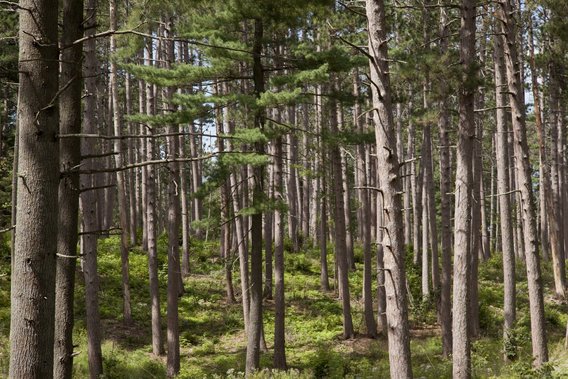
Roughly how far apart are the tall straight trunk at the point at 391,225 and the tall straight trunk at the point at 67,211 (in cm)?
444

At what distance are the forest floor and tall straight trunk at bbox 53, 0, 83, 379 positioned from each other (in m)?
6.77

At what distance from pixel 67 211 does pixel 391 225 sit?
15.5 feet

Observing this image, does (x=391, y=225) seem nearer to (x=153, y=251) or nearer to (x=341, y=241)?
(x=153, y=251)

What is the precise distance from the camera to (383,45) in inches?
355

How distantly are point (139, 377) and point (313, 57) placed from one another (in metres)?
8.73

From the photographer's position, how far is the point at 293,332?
760 inches

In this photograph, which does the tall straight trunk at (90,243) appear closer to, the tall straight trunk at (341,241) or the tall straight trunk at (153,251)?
the tall straight trunk at (153,251)

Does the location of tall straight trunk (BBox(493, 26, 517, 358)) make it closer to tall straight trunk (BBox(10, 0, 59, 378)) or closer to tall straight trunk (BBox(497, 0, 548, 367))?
tall straight trunk (BBox(497, 0, 548, 367))

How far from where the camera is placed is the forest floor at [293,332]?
48.6 feet

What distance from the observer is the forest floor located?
14.8 m

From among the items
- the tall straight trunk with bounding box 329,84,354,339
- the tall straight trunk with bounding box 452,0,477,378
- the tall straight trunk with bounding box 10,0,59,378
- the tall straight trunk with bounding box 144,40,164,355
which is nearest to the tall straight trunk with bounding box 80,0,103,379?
the tall straight trunk with bounding box 144,40,164,355

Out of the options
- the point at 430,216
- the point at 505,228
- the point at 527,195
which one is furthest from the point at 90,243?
the point at 505,228

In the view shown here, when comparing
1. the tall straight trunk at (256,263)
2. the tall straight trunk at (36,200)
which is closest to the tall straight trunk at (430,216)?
the tall straight trunk at (256,263)

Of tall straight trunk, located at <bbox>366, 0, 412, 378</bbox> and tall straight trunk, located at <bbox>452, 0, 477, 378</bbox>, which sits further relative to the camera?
tall straight trunk, located at <bbox>452, 0, 477, 378</bbox>
